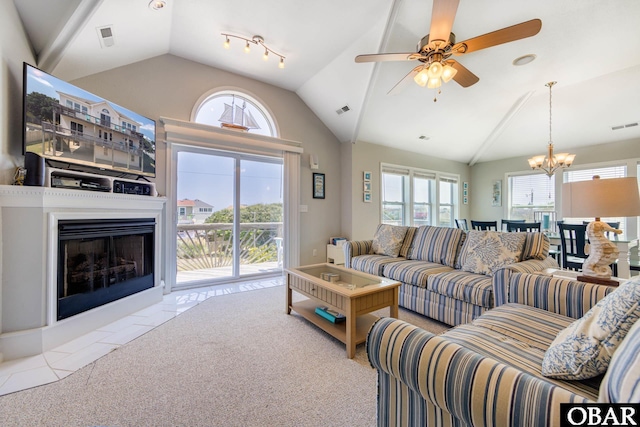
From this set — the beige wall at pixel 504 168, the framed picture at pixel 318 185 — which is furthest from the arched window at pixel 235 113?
the beige wall at pixel 504 168

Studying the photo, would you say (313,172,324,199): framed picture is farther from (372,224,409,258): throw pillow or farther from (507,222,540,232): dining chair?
(507,222,540,232): dining chair

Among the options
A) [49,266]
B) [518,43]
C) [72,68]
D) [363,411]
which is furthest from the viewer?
[518,43]

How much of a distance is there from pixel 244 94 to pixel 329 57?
1429mm

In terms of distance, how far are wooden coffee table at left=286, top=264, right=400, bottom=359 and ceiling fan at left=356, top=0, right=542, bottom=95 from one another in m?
1.98

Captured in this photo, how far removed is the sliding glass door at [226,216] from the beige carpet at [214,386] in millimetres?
1539

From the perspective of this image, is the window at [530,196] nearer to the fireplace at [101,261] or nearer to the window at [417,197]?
the window at [417,197]

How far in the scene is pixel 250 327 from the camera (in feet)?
7.94

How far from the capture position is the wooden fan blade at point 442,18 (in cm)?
182

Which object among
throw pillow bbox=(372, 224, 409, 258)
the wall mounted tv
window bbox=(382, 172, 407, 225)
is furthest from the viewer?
window bbox=(382, 172, 407, 225)

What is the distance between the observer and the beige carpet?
1.37 metres

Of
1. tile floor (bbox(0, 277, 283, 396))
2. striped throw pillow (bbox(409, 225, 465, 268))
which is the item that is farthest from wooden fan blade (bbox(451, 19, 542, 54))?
tile floor (bbox(0, 277, 283, 396))

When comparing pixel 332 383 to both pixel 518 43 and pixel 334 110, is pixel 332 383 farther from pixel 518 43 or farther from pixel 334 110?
pixel 518 43

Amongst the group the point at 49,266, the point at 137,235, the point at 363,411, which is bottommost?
the point at 363,411

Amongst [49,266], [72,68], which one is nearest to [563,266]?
[49,266]
